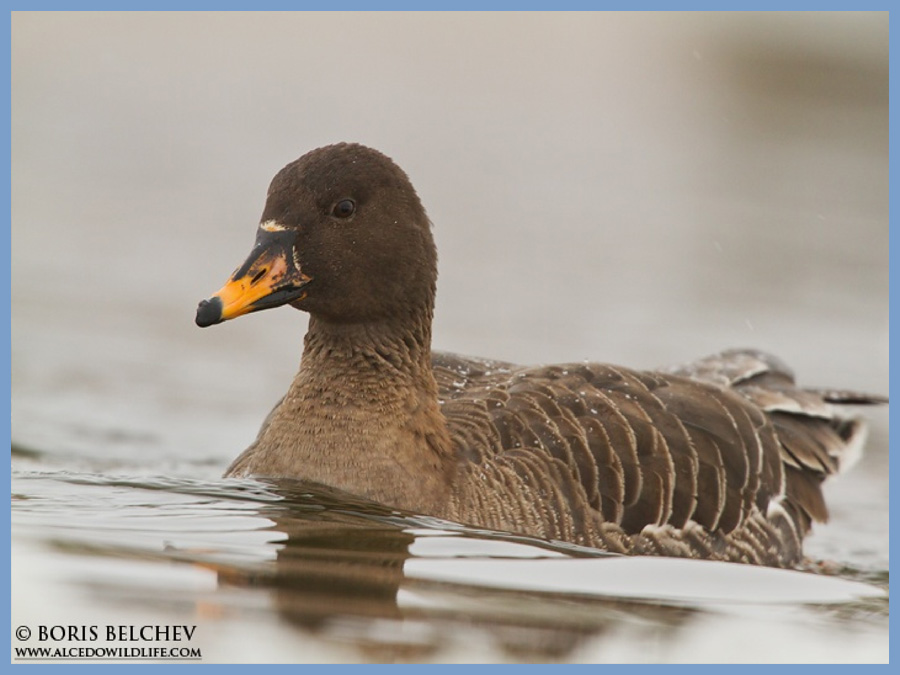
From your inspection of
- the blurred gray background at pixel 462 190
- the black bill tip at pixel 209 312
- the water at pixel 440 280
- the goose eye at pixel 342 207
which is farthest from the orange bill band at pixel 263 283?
the blurred gray background at pixel 462 190

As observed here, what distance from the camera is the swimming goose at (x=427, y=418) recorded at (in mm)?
8305

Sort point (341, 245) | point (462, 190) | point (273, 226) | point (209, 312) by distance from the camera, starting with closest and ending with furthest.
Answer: point (209, 312) → point (273, 226) → point (341, 245) → point (462, 190)

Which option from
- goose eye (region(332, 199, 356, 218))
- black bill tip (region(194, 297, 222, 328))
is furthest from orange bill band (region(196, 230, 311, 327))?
goose eye (region(332, 199, 356, 218))

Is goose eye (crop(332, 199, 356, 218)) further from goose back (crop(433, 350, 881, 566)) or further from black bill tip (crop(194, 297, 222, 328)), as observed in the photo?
goose back (crop(433, 350, 881, 566))

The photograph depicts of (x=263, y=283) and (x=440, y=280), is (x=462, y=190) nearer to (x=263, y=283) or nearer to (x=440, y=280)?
(x=440, y=280)

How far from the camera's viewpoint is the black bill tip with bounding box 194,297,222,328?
307 inches

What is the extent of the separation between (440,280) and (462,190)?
396cm

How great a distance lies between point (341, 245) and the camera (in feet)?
27.9

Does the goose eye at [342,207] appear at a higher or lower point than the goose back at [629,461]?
higher

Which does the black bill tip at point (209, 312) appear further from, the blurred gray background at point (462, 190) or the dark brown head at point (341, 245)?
the blurred gray background at point (462, 190)

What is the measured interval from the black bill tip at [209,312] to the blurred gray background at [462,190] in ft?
12.5

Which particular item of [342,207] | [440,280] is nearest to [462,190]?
[440,280]

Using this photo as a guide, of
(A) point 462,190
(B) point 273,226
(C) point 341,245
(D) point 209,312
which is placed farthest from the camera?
(A) point 462,190

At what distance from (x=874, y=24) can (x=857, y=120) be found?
594 centimetres
